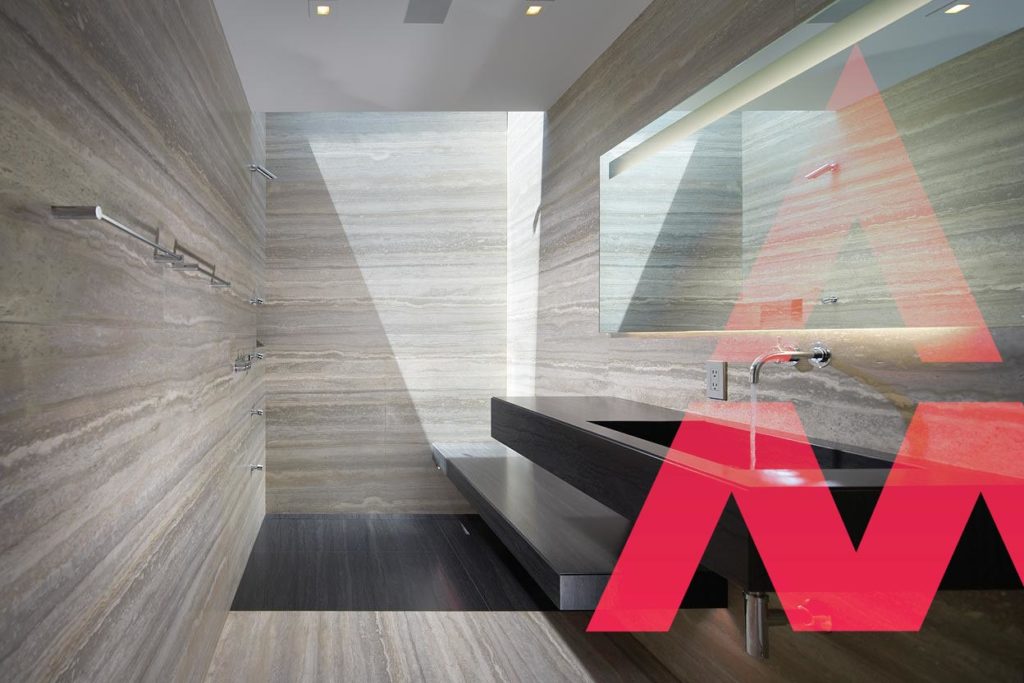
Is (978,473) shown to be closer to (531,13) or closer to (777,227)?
(777,227)

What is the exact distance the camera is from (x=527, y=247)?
4934 millimetres

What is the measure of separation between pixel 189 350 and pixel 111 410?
94 cm

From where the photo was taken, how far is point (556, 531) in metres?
2.53

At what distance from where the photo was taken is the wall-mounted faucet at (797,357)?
1955mm

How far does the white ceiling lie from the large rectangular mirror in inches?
32.2

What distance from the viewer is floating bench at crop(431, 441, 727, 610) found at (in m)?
2.11

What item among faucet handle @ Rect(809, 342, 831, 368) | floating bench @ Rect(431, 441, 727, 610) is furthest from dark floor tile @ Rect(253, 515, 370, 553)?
faucet handle @ Rect(809, 342, 831, 368)

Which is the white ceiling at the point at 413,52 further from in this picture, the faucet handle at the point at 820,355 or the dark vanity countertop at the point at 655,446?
the faucet handle at the point at 820,355

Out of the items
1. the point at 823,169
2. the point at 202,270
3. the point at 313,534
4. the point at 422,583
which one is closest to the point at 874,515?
the point at 823,169

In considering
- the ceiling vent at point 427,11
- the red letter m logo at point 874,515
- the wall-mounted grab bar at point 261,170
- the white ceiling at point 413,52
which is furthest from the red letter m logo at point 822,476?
the wall-mounted grab bar at point 261,170

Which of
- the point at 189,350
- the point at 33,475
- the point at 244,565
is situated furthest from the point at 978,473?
the point at 244,565

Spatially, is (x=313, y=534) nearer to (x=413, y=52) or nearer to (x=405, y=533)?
(x=405, y=533)

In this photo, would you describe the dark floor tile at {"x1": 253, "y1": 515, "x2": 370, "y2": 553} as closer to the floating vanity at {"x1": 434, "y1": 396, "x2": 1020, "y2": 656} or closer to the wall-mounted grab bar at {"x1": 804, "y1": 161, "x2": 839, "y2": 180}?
the floating vanity at {"x1": 434, "y1": 396, "x2": 1020, "y2": 656}

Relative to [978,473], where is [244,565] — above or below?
below
